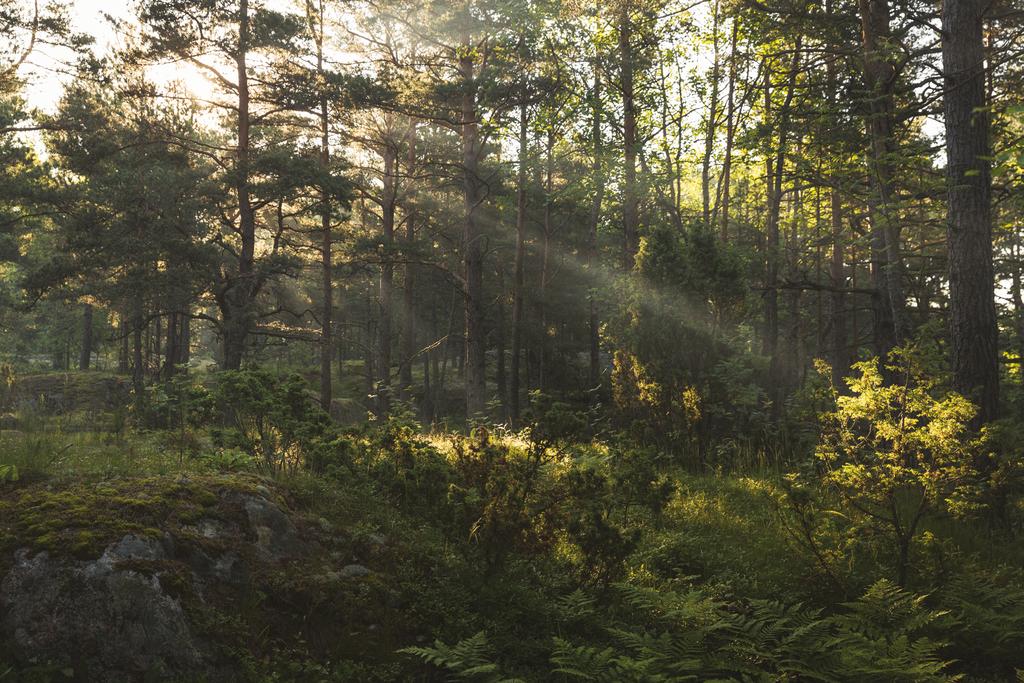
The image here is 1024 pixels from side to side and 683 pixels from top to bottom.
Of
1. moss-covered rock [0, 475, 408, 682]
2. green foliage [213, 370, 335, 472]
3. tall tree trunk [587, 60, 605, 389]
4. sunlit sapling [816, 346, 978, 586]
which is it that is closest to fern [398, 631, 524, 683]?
moss-covered rock [0, 475, 408, 682]

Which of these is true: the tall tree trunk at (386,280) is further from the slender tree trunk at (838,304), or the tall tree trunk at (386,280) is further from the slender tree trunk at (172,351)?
the slender tree trunk at (838,304)

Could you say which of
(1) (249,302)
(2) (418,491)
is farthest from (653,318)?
(1) (249,302)

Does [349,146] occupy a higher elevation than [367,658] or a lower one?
higher

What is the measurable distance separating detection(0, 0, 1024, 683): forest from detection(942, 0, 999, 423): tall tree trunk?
0.11 feet

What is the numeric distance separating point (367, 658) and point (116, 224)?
15301 mm

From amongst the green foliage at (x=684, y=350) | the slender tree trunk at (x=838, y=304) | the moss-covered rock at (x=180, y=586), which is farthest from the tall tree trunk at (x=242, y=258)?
the slender tree trunk at (x=838, y=304)

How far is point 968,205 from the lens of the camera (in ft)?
23.9

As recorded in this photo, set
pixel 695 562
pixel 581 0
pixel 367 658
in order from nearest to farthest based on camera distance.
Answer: pixel 367 658 → pixel 695 562 → pixel 581 0

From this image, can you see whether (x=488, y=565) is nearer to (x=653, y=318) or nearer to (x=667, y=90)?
(x=653, y=318)

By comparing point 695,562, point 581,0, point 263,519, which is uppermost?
point 581,0

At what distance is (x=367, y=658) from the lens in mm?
3805

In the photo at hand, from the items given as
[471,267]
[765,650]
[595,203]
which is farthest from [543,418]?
[595,203]

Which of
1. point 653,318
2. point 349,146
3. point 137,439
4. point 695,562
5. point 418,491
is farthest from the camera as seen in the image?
point 349,146

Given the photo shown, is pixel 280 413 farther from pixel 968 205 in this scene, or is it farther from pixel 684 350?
pixel 968 205
